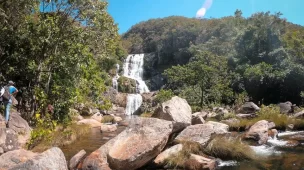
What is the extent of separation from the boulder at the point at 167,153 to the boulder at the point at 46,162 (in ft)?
9.42

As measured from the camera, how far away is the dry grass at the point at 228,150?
9.35m

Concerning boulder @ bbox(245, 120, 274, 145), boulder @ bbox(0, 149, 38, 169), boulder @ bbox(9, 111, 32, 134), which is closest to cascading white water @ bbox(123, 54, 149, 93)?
boulder @ bbox(245, 120, 274, 145)

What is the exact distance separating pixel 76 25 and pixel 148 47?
164 ft

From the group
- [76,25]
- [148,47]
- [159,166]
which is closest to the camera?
[159,166]

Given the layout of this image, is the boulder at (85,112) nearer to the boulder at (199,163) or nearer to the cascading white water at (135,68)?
the cascading white water at (135,68)

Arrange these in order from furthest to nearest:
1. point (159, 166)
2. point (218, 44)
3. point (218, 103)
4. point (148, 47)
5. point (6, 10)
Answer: point (148, 47) < point (218, 44) < point (218, 103) < point (6, 10) < point (159, 166)

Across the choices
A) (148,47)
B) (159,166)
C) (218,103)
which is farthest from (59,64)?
(148,47)

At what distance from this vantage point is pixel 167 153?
29.2ft

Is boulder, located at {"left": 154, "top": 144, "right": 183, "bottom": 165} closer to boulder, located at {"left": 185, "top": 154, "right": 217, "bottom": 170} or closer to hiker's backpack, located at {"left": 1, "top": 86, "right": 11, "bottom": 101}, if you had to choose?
boulder, located at {"left": 185, "top": 154, "right": 217, "bottom": 170}

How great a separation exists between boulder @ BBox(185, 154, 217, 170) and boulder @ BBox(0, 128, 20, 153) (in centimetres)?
514

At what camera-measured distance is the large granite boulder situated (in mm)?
8023

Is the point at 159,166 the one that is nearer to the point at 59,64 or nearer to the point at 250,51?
the point at 59,64

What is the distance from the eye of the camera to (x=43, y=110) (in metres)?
13.9

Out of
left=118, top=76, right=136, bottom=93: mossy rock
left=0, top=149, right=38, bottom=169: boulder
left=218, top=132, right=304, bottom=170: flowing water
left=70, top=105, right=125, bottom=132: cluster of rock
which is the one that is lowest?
left=70, top=105, right=125, bottom=132: cluster of rock
